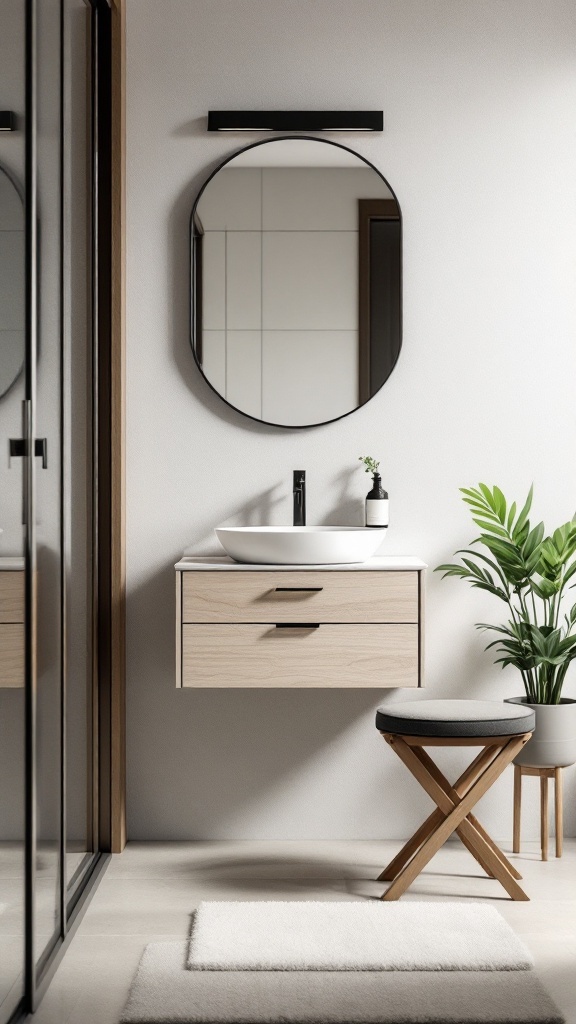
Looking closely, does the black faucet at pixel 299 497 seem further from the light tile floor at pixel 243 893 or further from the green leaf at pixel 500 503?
the light tile floor at pixel 243 893

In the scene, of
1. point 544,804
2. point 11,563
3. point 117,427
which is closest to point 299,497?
point 117,427

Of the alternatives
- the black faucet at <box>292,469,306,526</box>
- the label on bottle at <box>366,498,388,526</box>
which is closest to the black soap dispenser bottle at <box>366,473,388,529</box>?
the label on bottle at <box>366,498,388,526</box>

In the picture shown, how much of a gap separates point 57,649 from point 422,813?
1.44m

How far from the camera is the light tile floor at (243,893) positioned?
2.28 metres

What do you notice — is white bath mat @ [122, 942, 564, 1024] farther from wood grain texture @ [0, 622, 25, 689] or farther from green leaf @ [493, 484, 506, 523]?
green leaf @ [493, 484, 506, 523]

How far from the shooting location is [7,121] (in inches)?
76.9

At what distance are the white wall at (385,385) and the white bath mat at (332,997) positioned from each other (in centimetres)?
100

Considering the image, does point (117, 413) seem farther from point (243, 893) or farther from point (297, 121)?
point (243, 893)

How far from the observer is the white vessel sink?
2916 millimetres

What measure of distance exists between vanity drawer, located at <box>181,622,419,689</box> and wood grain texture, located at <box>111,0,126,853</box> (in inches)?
13.8

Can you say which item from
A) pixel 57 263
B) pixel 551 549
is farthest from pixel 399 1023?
pixel 57 263

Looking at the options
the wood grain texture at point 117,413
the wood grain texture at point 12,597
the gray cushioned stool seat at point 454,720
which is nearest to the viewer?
the wood grain texture at point 12,597

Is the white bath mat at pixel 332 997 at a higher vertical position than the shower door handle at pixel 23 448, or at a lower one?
lower

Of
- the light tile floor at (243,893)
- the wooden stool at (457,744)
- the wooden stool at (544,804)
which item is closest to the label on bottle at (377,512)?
the wooden stool at (457,744)
